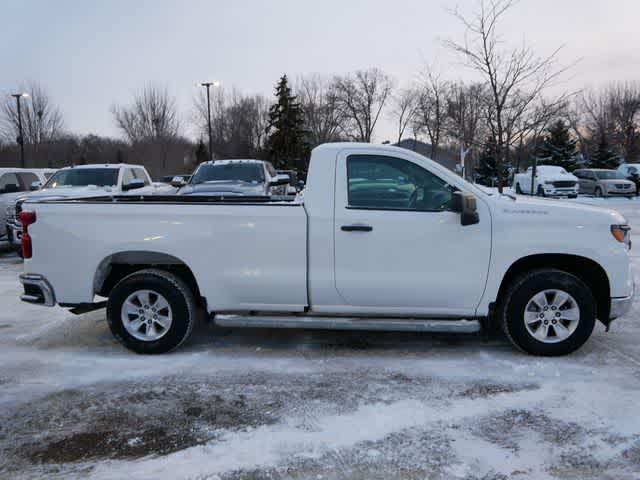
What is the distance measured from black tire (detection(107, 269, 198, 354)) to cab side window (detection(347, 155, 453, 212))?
1818mm

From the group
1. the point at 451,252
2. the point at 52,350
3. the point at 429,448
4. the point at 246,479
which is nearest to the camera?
the point at 246,479

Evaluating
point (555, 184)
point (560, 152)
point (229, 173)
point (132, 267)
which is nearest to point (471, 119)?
point (555, 184)

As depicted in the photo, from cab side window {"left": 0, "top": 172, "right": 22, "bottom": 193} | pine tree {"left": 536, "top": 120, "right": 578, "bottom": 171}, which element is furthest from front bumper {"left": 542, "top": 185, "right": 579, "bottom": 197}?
cab side window {"left": 0, "top": 172, "right": 22, "bottom": 193}

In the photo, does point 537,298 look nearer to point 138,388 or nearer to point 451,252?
point 451,252

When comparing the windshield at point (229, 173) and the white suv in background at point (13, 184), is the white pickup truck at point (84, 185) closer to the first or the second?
the white suv in background at point (13, 184)

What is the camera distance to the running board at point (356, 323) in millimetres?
4984

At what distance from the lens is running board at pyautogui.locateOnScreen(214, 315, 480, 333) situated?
16.4ft

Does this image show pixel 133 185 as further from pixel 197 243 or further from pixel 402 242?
pixel 402 242

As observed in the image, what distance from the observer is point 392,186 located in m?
A: 5.07

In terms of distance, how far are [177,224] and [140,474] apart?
242 cm

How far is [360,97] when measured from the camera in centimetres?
6962

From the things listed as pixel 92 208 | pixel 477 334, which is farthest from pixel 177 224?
pixel 477 334

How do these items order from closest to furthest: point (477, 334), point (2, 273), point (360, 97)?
point (477, 334)
point (2, 273)
point (360, 97)

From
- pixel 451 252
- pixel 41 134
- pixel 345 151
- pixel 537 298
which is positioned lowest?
pixel 537 298
